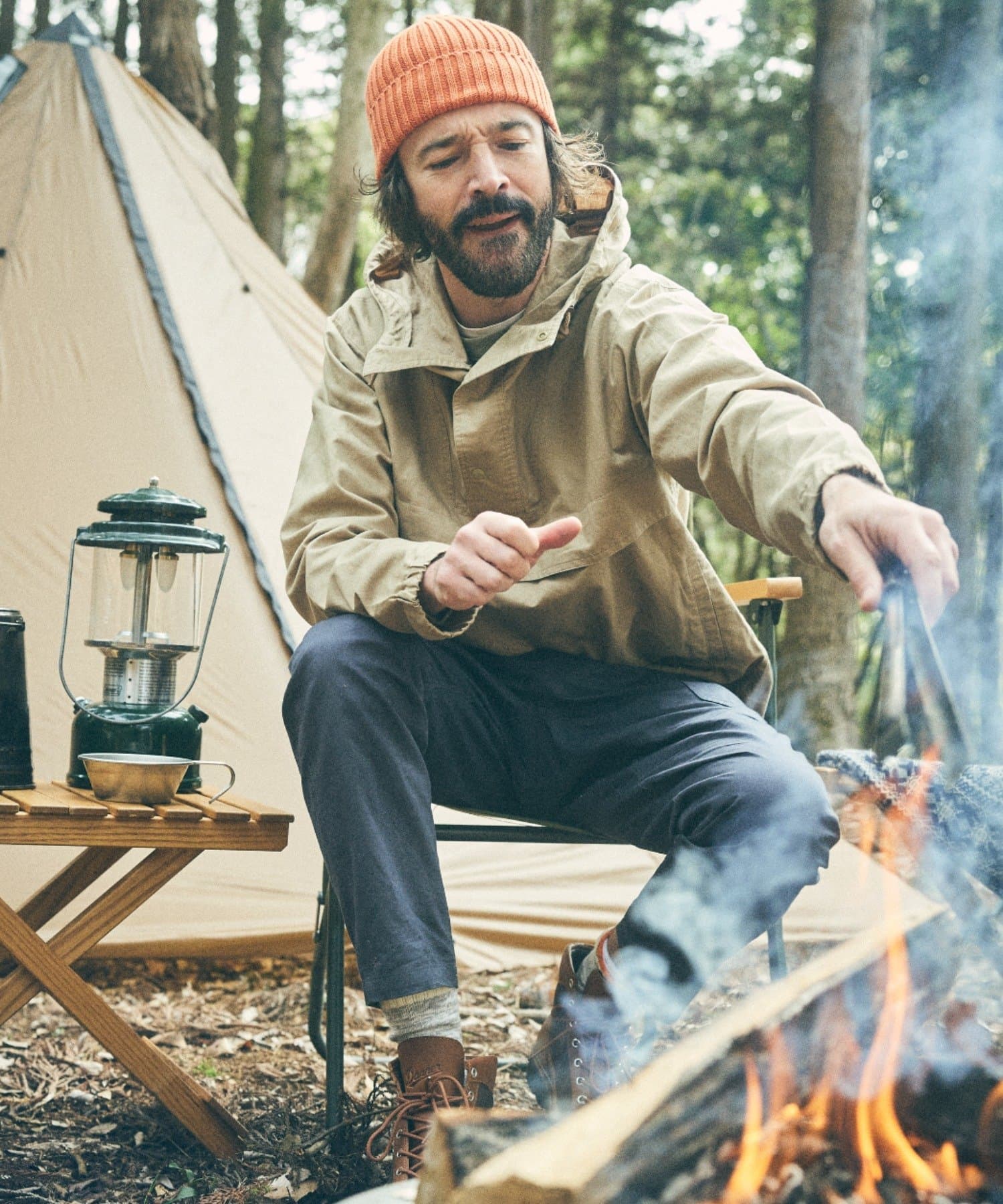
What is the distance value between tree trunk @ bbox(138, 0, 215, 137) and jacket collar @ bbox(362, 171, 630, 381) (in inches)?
151

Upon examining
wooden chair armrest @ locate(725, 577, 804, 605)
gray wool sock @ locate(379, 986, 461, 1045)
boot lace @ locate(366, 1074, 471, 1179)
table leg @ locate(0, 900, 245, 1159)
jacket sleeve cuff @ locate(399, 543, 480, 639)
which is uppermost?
jacket sleeve cuff @ locate(399, 543, 480, 639)

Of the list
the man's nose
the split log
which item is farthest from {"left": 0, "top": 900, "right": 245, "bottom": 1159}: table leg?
the man's nose

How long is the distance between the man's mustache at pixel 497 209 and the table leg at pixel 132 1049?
1.28 metres

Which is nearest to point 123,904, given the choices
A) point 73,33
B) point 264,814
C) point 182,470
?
point 264,814

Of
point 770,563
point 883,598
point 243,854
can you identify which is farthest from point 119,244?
point 770,563

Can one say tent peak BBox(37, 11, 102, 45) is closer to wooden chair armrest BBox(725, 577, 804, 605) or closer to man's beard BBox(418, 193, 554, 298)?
man's beard BBox(418, 193, 554, 298)

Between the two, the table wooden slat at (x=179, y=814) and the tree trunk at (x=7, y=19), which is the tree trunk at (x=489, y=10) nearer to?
the tree trunk at (x=7, y=19)

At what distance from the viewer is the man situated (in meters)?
1.51

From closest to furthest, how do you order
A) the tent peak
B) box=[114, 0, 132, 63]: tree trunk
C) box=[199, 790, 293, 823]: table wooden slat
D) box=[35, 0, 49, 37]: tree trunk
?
1. box=[199, 790, 293, 823]: table wooden slat
2. the tent peak
3. box=[114, 0, 132, 63]: tree trunk
4. box=[35, 0, 49, 37]: tree trunk

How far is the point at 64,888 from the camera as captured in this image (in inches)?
86.8

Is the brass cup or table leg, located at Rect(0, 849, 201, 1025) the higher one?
the brass cup

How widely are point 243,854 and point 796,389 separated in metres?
1.87

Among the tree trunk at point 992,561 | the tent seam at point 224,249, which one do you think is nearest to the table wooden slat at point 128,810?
the tent seam at point 224,249

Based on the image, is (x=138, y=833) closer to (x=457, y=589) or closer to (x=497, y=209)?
(x=457, y=589)
